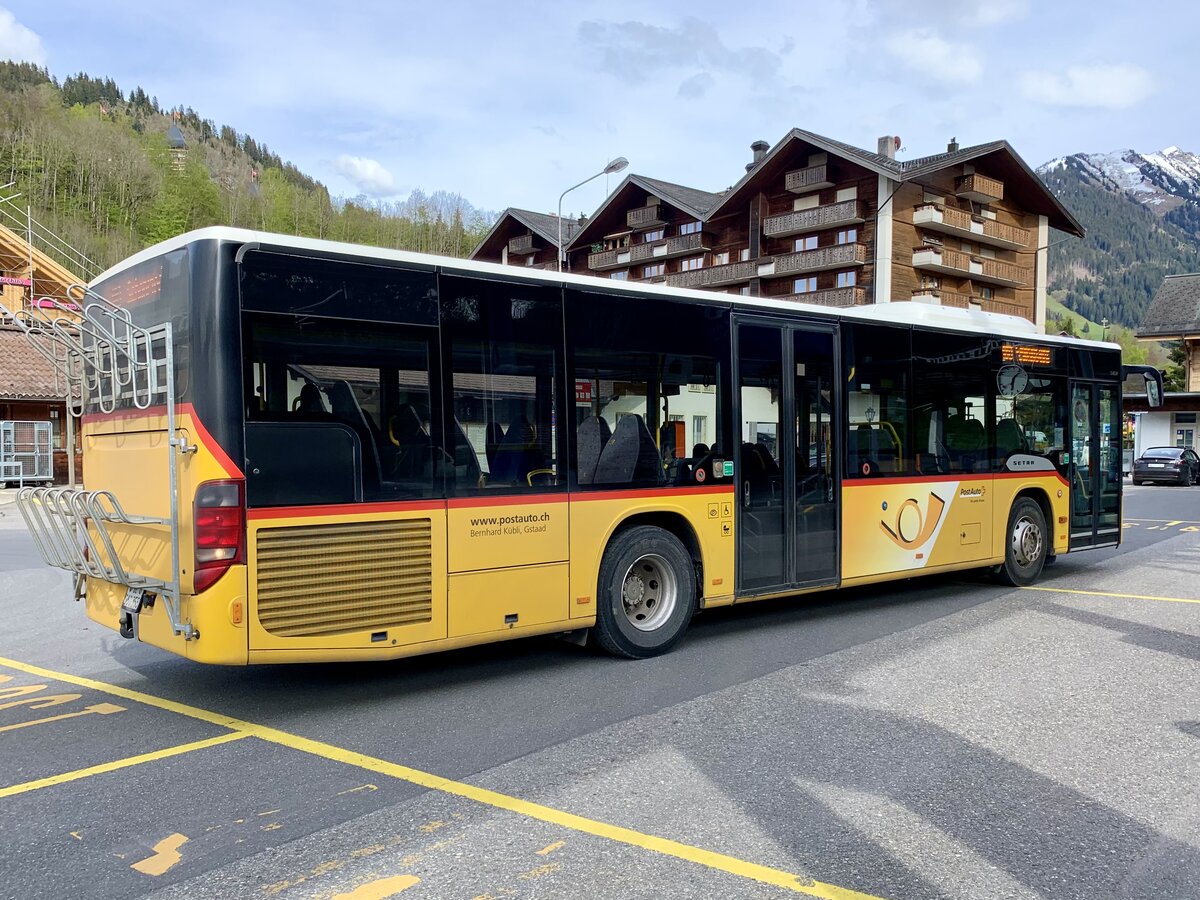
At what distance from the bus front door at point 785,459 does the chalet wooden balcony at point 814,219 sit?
45.5m

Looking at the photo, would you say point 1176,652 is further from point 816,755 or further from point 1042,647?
point 816,755

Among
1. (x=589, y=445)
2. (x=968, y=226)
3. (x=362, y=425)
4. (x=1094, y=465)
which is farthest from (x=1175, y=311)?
(x=362, y=425)

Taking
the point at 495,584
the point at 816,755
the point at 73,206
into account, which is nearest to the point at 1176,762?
the point at 816,755

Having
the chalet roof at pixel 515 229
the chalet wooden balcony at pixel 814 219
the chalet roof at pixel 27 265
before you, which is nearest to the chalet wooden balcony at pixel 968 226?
the chalet wooden balcony at pixel 814 219

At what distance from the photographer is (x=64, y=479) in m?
29.0

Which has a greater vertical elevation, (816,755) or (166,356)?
(166,356)

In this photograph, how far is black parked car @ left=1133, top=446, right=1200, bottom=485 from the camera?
35062mm

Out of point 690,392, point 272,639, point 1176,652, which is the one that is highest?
point 690,392

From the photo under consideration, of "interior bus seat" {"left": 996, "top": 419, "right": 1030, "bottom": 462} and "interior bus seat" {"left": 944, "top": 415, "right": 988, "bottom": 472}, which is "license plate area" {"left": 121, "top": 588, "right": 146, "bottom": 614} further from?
"interior bus seat" {"left": 996, "top": 419, "right": 1030, "bottom": 462}

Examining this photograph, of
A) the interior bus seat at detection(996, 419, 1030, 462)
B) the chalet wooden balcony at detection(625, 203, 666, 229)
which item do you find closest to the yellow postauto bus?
the interior bus seat at detection(996, 419, 1030, 462)

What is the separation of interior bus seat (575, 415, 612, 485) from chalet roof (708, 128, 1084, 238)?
46056 millimetres

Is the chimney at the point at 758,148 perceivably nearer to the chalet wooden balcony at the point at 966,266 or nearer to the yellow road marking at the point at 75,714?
the chalet wooden balcony at the point at 966,266

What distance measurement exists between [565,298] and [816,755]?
3.46m

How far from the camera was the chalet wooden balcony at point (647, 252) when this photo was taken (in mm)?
60594
